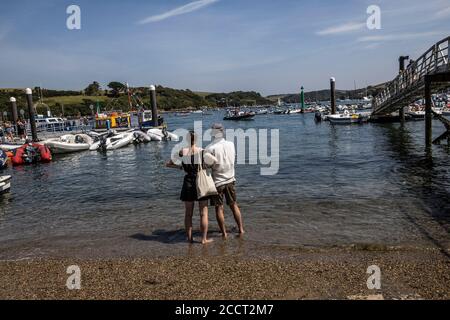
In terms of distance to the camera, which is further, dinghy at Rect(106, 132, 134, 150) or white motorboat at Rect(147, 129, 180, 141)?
white motorboat at Rect(147, 129, 180, 141)

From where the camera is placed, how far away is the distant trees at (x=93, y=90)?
171625mm

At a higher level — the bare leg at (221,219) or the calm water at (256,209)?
the bare leg at (221,219)

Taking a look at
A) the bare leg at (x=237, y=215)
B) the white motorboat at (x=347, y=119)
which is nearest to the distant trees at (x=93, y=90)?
the white motorboat at (x=347, y=119)

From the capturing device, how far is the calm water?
27.6 ft

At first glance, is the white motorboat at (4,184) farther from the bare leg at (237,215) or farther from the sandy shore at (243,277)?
the bare leg at (237,215)

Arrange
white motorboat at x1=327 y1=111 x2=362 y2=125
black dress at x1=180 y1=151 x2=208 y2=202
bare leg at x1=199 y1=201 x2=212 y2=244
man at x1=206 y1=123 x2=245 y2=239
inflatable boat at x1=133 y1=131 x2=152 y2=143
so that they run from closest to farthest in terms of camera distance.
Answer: black dress at x1=180 y1=151 x2=208 y2=202 < man at x1=206 y1=123 x2=245 y2=239 < bare leg at x1=199 y1=201 x2=212 y2=244 < inflatable boat at x1=133 y1=131 x2=152 y2=143 < white motorboat at x1=327 y1=111 x2=362 y2=125

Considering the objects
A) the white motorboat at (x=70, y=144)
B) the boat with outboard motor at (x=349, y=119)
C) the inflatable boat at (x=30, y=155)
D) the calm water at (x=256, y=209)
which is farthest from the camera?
the boat with outboard motor at (x=349, y=119)

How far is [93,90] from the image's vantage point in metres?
175

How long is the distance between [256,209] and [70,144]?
26490 millimetres

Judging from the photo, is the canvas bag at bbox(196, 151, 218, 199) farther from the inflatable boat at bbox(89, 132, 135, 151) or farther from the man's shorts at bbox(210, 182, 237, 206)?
the inflatable boat at bbox(89, 132, 135, 151)

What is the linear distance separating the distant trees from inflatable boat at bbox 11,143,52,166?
495ft

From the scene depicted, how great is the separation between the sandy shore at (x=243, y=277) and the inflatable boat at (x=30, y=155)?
21.9 meters

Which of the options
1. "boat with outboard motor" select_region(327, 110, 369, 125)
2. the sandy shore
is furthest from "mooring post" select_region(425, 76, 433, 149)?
"boat with outboard motor" select_region(327, 110, 369, 125)
